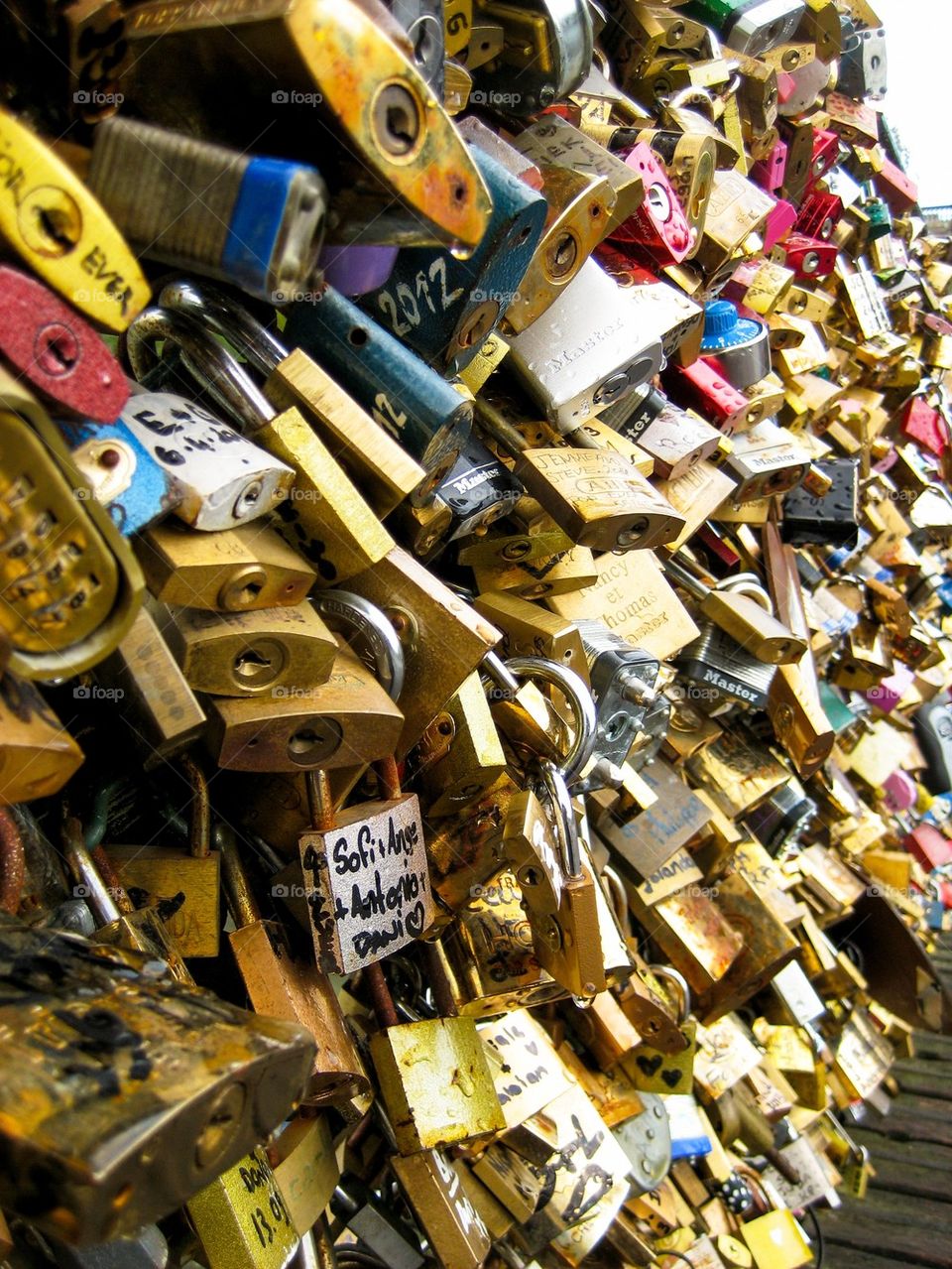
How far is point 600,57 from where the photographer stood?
111 inches

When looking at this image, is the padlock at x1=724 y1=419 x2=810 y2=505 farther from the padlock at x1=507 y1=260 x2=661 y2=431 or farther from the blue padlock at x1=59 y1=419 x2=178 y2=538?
the blue padlock at x1=59 y1=419 x2=178 y2=538

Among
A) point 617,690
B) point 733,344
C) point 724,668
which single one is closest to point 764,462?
point 733,344

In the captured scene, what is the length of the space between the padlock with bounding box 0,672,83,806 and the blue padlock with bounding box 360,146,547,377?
33.3 inches

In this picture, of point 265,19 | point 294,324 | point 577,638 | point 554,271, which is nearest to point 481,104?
point 554,271

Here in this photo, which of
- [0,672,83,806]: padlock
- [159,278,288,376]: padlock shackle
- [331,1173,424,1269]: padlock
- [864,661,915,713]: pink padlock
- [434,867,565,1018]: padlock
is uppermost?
[159,278,288,376]: padlock shackle

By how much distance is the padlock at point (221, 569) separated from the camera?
965 millimetres

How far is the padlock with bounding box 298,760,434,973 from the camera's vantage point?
119cm

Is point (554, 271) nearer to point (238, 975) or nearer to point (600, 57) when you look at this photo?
point (238, 975)

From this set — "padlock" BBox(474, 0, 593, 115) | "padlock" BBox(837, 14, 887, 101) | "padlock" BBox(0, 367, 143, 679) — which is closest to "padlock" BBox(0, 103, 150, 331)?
"padlock" BBox(0, 367, 143, 679)

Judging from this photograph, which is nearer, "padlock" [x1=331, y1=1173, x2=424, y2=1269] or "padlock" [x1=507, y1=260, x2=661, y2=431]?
"padlock" [x1=331, y1=1173, x2=424, y2=1269]

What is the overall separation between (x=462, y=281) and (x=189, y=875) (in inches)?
34.7

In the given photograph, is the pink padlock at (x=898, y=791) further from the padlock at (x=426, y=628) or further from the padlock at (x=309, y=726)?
the padlock at (x=309, y=726)

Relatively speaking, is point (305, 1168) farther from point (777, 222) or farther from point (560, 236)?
point (777, 222)

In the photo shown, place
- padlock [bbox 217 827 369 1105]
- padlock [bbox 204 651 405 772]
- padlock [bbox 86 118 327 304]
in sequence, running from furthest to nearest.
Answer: padlock [bbox 217 827 369 1105]
padlock [bbox 204 651 405 772]
padlock [bbox 86 118 327 304]
